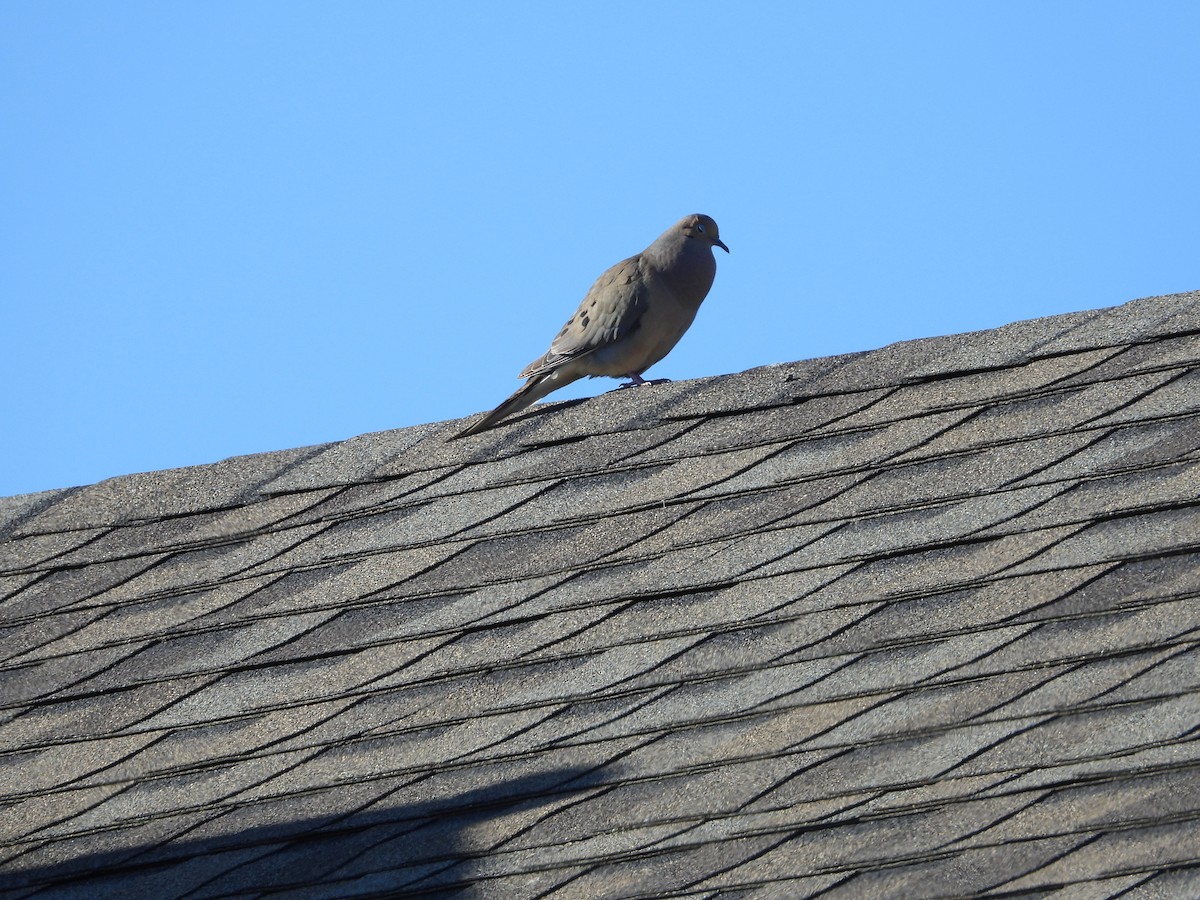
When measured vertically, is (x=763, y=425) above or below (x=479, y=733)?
above

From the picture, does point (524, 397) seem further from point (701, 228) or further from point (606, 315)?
point (701, 228)

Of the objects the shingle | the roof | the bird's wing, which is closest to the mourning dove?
the bird's wing

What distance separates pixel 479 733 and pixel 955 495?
0.97 metres

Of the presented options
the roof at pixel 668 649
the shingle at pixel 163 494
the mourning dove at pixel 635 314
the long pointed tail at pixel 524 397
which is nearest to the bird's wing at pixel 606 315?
the mourning dove at pixel 635 314

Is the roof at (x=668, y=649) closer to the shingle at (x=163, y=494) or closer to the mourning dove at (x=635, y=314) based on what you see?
the shingle at (x=163, y=494)

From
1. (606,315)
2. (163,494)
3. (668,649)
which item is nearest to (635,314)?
(606,315)

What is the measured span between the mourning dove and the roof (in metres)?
2.34

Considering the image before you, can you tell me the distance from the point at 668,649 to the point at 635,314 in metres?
3.30

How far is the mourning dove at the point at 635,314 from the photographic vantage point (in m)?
6.20

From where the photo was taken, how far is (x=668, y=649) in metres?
3.09

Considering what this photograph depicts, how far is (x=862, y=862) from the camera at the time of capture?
8.41ft

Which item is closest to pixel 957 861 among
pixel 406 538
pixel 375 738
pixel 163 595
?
pixel 375 738

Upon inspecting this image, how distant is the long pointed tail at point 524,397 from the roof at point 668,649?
6 centimetres

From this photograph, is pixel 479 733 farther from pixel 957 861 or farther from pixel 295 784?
pixel 957 861
